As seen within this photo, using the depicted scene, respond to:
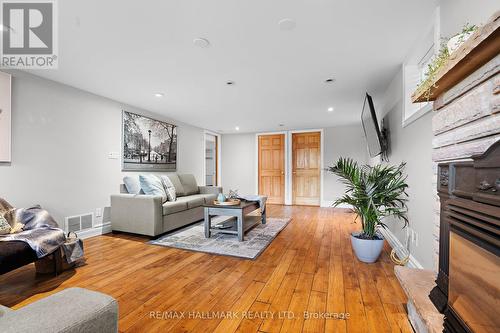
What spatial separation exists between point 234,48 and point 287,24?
23.1 inches

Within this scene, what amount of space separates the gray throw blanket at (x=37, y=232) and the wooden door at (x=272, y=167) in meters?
5.18

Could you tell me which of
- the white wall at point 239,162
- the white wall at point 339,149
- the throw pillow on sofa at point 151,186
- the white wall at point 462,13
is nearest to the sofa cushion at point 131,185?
the throw pillow on sofa at point 151,186

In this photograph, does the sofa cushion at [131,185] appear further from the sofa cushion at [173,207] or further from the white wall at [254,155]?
the white wall at [254,155]

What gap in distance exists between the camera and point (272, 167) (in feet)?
22.0

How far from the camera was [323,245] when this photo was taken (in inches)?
116

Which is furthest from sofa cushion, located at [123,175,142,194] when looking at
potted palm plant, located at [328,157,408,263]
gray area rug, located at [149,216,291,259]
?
potted palm plant, located at [328,157,408,263]

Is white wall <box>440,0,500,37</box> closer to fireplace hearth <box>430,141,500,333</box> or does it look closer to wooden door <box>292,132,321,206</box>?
fireplace hearth <box>430,141,500,333</box>

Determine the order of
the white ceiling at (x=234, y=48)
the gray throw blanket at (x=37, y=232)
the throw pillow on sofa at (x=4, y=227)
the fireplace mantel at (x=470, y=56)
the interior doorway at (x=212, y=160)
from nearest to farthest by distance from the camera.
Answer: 1. the fireplace mantel at (x=470, y=56)
2. the white ceiling at (x=234, y=48)
3. the gray throw blanket at (x=37, y=232)
4. the throw pillow on sofa at (x=4, y=227)
5. the interior doorway at (x=212, y=160)

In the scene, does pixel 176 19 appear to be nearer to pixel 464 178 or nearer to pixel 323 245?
pixel 464 178

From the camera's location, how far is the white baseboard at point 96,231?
126 inches

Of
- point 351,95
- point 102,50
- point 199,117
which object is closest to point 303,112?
point 351,95

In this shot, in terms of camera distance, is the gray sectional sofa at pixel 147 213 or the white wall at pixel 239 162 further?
the white wall at pixel 239 162

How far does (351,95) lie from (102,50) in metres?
3.36

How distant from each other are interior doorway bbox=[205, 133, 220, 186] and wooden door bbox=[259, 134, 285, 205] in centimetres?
143
